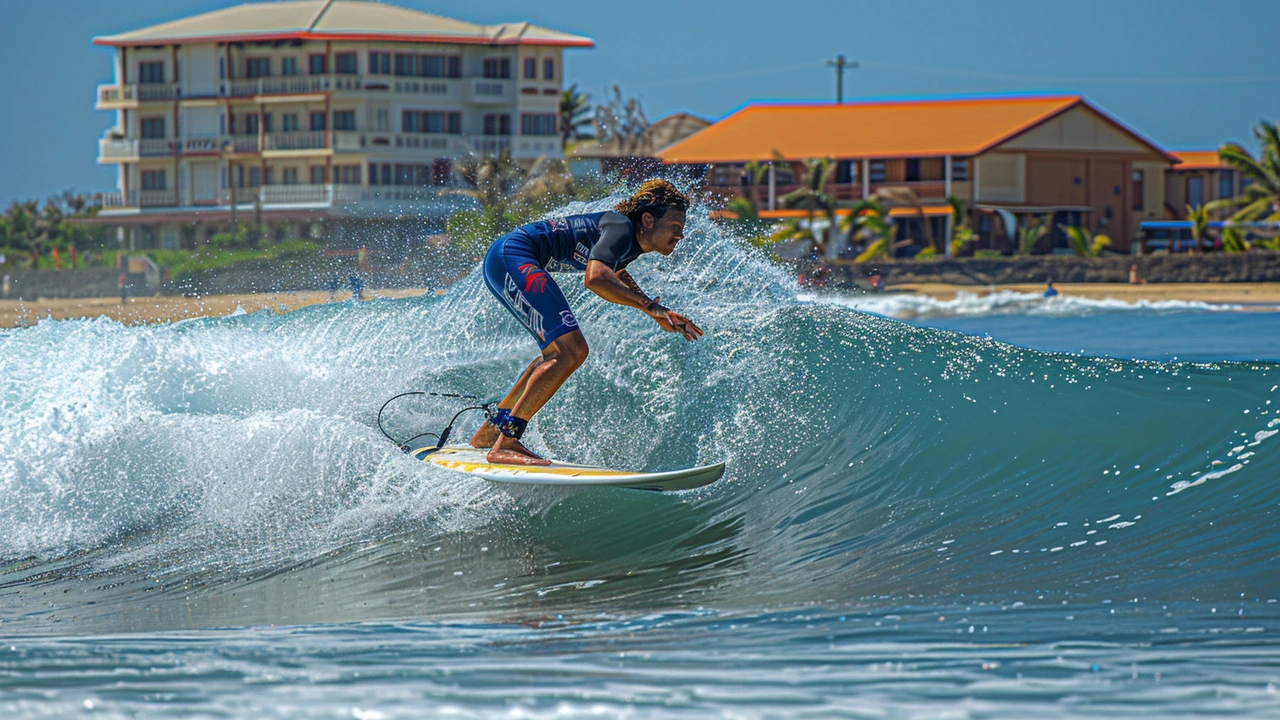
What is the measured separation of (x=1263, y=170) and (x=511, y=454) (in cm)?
5023

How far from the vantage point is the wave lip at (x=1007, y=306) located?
31.0 m

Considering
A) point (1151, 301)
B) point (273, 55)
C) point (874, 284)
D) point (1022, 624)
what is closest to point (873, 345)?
point (1022, 624)

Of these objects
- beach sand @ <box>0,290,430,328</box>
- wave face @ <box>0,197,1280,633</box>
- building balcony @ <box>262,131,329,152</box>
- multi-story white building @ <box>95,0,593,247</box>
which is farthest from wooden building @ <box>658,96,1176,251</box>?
wave face @ <box>0,197,1280,633</box>

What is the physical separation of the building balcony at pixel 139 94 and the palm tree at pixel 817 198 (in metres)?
26.7

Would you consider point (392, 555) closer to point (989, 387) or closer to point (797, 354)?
point (797, 354)

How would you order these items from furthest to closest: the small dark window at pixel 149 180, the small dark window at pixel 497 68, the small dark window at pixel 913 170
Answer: the small dark window at pixel 149 180, the small dark window at pixel 497 68, the small dark window at pixel 913 170

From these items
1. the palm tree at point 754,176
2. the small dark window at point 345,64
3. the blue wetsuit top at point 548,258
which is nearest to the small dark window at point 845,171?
the palm tree at point 754,176

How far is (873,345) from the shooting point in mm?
8852

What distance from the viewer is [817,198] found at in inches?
1790

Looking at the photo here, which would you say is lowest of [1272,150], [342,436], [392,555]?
[392,555]

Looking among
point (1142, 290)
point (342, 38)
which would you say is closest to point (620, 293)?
point (1142, 290)

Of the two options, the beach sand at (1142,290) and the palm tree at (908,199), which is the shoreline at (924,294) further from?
the palm tree at (908,199)

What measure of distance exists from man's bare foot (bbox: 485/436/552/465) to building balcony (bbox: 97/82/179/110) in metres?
54.2

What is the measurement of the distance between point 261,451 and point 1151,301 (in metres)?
31.9
